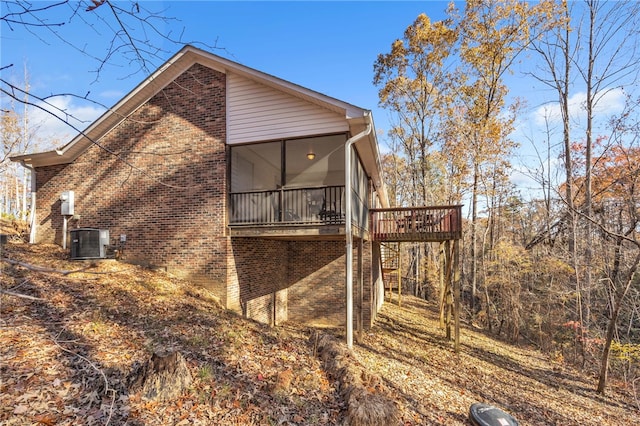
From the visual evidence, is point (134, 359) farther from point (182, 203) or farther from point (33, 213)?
point (33, 213)

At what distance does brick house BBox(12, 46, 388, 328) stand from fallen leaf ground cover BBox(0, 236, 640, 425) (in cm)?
107

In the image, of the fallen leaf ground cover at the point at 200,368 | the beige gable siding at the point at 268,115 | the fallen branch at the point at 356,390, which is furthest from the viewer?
the beige gable siding at the point at 268,115

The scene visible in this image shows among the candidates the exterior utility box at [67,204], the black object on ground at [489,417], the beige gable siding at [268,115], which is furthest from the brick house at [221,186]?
the black object on ground at [489,417]

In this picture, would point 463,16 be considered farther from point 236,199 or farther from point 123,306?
point 123,306

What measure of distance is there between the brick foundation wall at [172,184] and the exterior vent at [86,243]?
2.19ft

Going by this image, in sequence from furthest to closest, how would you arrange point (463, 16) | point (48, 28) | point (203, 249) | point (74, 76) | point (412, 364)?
point (463, 16) < point (203, 249) < point (412, 364) < point (74, 76) < point (48, 28)

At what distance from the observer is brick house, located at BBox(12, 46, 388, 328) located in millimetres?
7773

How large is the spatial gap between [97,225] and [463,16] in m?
18.8

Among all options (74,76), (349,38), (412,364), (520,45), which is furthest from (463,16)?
(74,76)

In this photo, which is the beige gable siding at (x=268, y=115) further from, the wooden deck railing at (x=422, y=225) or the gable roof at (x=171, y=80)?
the wooden deck railing at (x=422, y=225)

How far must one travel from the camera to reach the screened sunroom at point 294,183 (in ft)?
26.0

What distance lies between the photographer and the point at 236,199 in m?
8.41

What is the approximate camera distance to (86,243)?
827cm

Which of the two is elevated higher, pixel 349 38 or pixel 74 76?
pixel 349 38
